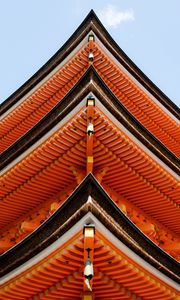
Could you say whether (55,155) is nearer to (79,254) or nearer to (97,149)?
(97,149)

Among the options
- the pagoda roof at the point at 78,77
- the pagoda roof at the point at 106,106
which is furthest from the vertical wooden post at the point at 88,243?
the pagoda roof at the point at 78,77

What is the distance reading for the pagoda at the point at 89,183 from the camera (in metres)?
5.81

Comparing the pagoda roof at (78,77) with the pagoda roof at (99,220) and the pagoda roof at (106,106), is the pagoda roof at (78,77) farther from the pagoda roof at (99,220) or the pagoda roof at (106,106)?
the pagoda roof at (99,220)

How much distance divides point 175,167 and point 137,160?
938 mm

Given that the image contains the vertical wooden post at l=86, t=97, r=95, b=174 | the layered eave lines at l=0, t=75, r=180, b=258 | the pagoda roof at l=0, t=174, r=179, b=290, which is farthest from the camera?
the layered eave lines at l=0, t=75, r=180, b=258

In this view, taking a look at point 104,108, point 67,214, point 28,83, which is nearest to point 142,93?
point 28,83

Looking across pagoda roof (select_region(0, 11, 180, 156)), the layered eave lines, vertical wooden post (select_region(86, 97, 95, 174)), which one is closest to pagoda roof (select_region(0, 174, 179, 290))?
vertical wooden post (select_region(86, 97, 95, 174))

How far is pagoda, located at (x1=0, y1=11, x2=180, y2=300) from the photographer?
5812 mm

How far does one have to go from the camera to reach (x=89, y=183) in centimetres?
606

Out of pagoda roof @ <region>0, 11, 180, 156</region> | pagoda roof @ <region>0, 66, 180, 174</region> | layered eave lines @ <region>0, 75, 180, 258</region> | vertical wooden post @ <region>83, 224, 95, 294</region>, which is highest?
pagoda roof @ <region>0, 11, 180, 156</region>

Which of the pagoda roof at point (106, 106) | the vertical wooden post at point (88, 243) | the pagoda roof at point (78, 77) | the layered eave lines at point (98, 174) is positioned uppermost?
the pagoda roof at point (78, 77)

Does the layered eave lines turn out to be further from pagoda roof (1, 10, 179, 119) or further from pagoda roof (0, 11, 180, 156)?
pagoda roof (1, 10, 179, 119)

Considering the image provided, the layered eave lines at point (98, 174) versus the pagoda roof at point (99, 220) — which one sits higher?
the layered eave lines at point (98, 174)

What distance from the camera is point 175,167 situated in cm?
901
